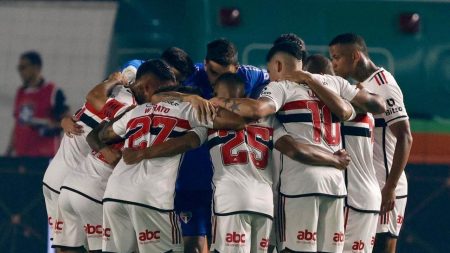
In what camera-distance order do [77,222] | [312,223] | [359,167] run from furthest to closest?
[77,222], [359,167], [312,223]

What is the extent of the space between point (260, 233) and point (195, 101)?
41.0 inches

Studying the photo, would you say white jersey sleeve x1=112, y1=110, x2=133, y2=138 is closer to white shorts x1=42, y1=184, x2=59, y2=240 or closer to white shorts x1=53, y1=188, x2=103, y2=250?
white shorts x1=53, y1=188, x2=103, y2=250

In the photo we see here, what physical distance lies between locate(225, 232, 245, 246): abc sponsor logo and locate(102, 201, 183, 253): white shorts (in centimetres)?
46

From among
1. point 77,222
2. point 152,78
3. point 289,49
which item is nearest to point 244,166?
point 289,49

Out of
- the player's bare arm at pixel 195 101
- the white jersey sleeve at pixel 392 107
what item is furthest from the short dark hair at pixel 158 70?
the white jersey sleeve at pixel 392 107

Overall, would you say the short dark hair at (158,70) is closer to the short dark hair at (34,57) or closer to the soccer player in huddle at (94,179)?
the soccer player in huddle at (94,179)

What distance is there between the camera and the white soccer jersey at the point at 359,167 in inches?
450

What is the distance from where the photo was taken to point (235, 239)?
35.9 feet

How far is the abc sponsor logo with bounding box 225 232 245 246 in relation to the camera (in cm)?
1093

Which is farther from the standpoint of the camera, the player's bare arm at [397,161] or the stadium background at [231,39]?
the stadium background at [231,39]

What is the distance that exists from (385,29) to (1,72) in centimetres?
416

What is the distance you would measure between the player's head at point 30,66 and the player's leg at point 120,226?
573 cm

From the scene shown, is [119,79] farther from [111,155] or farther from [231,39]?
[231,39]

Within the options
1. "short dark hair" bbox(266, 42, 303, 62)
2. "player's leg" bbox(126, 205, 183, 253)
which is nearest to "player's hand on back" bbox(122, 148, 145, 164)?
"player's leg" bbox(126, 205, 183, 253)
